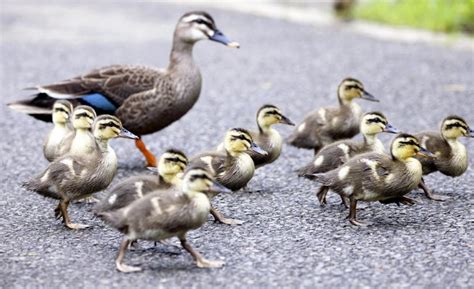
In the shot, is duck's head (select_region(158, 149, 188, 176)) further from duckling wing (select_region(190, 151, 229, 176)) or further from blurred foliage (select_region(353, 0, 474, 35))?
blurred foliage (select_region(353, 0, 474, 35))

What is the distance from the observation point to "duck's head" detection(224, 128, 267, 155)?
588 centimetres

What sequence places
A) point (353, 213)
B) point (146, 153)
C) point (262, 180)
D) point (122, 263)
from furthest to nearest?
point (146, 153) → point (262, 180) → point (353, 213) → point (122, 263)

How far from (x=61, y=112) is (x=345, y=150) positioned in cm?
195

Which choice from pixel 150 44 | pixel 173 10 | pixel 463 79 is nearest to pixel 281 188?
pixel 463 79

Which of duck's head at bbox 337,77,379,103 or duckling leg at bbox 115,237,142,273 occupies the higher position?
duck's head at bbox 337,77,379,103

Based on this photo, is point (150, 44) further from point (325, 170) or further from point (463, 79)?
point (325, 170)

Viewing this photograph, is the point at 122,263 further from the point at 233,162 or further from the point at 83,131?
the point at 83,131

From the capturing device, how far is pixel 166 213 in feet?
15.1

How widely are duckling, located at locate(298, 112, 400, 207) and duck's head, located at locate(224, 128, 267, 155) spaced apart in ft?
1.37

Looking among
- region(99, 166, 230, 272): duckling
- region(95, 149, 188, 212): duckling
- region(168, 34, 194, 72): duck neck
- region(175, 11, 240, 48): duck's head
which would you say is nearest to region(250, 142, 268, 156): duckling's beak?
region(95, 149, 188, 212): duckling

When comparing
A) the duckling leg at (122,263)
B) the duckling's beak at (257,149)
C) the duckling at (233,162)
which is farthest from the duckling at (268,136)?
the duckling leg at (122,263)

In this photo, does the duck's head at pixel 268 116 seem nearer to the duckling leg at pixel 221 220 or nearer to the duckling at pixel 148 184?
the duckling leg at pixel 221 220

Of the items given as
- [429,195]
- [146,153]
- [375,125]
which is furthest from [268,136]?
[429,195]

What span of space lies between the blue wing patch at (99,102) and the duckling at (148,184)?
1985 millimetres
